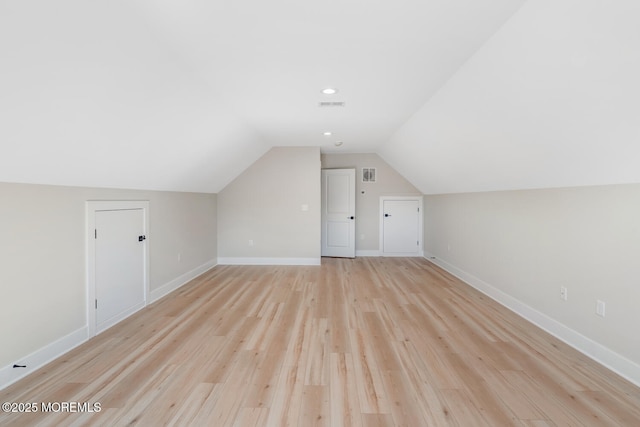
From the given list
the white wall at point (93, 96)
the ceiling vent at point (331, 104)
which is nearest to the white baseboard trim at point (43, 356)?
the white wall at point (93, 96)

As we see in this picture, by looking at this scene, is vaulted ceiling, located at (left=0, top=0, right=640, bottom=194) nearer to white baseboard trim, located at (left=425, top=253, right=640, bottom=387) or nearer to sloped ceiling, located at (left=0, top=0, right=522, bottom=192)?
sloped ceiling, located at (left=0, top=0, right=522, bottom=192)

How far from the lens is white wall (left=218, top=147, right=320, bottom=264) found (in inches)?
233

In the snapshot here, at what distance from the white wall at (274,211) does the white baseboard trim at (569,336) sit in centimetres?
307

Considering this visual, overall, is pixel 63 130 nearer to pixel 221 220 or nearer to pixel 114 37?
pixel 114 37

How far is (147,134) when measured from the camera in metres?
2.71

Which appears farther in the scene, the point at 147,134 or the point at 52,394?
the point at 147,134

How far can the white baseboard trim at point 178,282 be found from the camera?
12.9ft

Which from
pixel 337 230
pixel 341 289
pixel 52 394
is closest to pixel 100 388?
pixel 52 394

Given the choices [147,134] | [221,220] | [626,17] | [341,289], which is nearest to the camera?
[626,17]

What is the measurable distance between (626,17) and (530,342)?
247 centimetres

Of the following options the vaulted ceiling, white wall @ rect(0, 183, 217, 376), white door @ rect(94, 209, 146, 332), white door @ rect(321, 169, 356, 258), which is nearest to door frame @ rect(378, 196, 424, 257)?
white door @ rect(321, 169, 356, 258)

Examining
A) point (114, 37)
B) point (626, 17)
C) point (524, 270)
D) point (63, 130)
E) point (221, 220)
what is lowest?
point (524, 270)

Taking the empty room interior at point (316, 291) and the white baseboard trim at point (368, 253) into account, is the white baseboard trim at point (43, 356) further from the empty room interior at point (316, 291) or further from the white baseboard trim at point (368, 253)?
the white baseboard trim at point (368, 253)

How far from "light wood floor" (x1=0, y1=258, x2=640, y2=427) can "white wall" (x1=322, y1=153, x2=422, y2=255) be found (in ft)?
10.8
